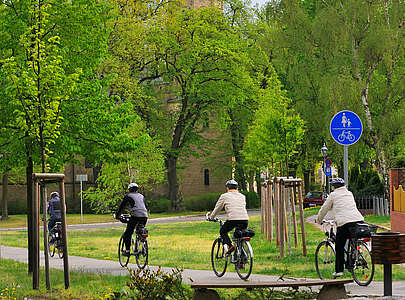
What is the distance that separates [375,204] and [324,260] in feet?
81.5

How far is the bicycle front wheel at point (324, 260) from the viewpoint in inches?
530

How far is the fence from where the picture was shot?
3600 cm

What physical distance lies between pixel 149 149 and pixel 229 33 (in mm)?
10943

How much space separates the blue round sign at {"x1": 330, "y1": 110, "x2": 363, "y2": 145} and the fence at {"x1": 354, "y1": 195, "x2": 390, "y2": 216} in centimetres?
1935

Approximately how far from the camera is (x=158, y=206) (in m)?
59.0

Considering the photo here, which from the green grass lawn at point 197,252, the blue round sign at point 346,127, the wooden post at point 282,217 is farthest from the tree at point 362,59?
the blue round sign at point 346,127

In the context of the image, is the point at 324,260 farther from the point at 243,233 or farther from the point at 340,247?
the point at 243,233

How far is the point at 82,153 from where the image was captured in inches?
623

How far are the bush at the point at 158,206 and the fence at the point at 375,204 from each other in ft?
69.1

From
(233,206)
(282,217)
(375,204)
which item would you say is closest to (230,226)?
(233,206)

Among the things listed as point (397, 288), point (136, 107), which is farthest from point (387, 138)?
point (397, 288)

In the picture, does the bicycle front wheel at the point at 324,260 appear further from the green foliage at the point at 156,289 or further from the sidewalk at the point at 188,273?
the green foliage at the point at 156,289

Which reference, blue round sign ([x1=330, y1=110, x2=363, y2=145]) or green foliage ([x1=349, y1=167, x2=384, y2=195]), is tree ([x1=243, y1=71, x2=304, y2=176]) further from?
blue round sign ([x1=330, y1=110, x2=363, y2=145])

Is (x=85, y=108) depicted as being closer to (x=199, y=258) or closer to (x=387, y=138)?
(x=199, y=258)
